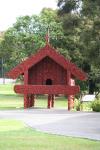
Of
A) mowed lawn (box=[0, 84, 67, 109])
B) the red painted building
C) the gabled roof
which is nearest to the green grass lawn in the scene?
the red painted building

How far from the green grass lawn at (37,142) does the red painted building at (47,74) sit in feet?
30.5

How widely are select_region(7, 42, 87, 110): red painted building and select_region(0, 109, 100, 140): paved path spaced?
143 centimetres

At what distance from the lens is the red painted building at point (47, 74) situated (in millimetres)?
26109

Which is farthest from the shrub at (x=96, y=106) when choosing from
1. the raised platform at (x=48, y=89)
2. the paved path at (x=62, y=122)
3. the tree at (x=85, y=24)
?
the tree at (x=85, y=24)

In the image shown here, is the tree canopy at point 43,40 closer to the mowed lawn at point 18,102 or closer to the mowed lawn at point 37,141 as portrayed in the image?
the mowed lawn at point 18,102

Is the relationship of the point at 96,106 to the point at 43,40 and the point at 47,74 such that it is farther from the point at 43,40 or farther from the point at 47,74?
the point at 43,40

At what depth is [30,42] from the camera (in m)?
47.7

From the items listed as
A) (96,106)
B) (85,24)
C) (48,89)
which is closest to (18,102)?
(85,24)

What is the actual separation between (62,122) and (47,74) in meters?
7.40

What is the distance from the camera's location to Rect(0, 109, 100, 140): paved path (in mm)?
16562

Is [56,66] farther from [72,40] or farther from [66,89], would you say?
[72,40]

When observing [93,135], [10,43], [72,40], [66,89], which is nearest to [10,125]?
[93,135]

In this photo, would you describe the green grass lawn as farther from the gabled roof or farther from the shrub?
the gabled roof

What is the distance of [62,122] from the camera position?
1969 centimetres
